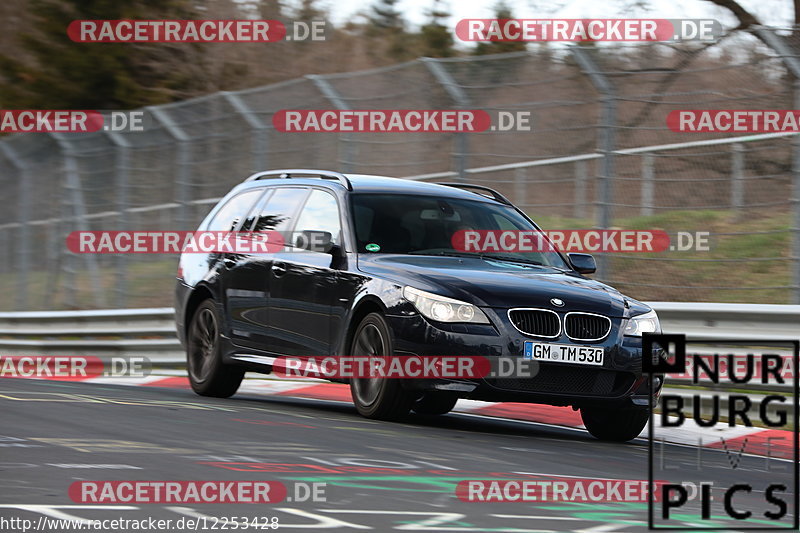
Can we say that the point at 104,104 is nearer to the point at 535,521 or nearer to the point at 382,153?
the point at 382,153

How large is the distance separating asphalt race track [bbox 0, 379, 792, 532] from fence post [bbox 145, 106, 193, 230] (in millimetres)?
6670

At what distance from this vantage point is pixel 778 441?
9.38 meters

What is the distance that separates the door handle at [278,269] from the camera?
1059 centimetres

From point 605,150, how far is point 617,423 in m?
3.37

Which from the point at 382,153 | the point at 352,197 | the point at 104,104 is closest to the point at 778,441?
the point at 352,197

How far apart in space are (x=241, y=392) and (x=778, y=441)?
5.67 m

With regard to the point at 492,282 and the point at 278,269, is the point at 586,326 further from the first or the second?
the point at 278,269

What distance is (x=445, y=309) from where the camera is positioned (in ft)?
29.1

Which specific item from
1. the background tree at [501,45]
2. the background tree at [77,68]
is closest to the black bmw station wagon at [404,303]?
the background tree at [501,45]

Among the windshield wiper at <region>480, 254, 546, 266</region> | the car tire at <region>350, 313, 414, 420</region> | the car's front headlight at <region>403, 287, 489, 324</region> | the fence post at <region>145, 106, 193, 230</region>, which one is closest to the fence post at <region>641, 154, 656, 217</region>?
the windshield wiper at <region>480, 254, 546, 266</region>

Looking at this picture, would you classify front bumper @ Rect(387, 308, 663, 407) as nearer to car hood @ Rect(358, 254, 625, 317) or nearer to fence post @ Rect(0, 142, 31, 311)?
car hood @ Rect(358, 254, 625, 317)

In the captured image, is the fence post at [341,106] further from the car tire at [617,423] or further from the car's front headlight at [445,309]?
the car's front headlight at [445,309]

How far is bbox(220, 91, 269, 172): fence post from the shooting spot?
53.1 ft

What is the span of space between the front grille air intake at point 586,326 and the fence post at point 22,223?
14594 mm
